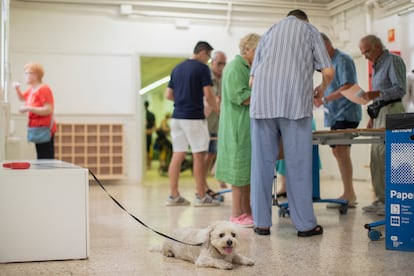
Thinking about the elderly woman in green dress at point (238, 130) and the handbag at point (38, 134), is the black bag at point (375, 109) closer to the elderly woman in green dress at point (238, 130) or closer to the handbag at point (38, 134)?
the elderly woman in green dress at point (238, 130)

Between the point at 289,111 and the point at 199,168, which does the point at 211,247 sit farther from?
the point at 199,168

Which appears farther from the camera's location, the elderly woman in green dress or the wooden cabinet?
the wooden cabinet

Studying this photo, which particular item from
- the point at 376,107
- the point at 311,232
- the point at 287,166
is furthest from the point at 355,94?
the point at 311,232

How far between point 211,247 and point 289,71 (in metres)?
1.13

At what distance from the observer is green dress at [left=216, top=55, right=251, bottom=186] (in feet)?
10.6

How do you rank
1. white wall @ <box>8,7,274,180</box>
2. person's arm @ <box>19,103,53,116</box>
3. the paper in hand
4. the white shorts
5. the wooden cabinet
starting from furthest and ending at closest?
1. the wooden cabinet
2. white wall @ <box>8,7,274,180</box>
3. the white shorts
4. person's arm @ <box>19,103,53,116</box>
5. the paper in hand

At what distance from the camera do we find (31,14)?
701cm

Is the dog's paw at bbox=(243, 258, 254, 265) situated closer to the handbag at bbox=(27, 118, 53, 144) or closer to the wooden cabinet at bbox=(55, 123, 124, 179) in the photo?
the handbag at bbox=(27, 118, 53, 144)

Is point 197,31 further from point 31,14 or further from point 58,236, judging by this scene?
point 58,236

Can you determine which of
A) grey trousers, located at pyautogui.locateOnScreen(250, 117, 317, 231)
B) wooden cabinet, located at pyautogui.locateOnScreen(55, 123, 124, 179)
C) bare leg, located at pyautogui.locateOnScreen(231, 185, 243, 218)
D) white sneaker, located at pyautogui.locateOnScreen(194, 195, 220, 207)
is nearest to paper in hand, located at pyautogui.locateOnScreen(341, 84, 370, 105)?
grey trousers, located at pyautogui.locateOnScreen(250, 117, 317, 231)

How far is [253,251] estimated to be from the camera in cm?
250

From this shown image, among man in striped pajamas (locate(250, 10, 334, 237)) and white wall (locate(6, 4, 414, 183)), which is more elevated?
white wall (locate(6, 4, 414, 183))

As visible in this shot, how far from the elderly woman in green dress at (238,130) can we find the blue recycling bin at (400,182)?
0.93m

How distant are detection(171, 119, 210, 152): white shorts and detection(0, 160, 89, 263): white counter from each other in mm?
2140
